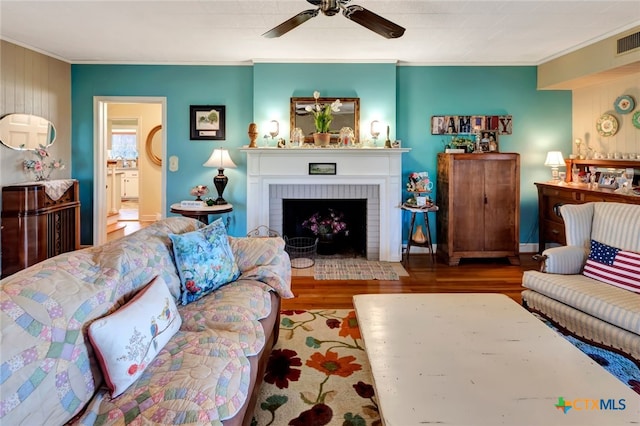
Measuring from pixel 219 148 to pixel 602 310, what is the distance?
14.3 ft

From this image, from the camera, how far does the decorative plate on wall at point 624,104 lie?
4256mm

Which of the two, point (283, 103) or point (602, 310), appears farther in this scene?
point (283, 103)

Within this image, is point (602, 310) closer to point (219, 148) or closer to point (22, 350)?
point (22, 350)

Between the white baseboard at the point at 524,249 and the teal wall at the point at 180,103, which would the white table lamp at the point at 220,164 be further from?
the white baseboard at the point at 524,249

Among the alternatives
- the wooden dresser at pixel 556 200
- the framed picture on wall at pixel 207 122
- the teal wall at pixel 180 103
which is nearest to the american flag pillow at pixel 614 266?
the wooden dresser at pixel 556 200

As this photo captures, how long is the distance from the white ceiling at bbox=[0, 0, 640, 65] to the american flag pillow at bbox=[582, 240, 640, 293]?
1978 mm

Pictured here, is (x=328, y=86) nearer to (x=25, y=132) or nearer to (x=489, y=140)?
(x=489, y=140)

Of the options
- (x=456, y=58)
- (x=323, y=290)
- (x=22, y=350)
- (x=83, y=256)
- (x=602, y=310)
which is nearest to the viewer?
(x=22, y=350)

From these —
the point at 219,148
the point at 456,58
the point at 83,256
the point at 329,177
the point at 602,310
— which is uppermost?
the point at 456,58

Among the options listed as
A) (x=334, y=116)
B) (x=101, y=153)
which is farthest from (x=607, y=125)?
(x=101, y=153)

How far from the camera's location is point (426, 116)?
5094mm

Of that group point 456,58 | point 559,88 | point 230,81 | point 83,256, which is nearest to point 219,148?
point 230,81

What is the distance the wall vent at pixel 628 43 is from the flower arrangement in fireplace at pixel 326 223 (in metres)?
3.43

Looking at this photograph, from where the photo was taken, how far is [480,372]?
1.55 meters
